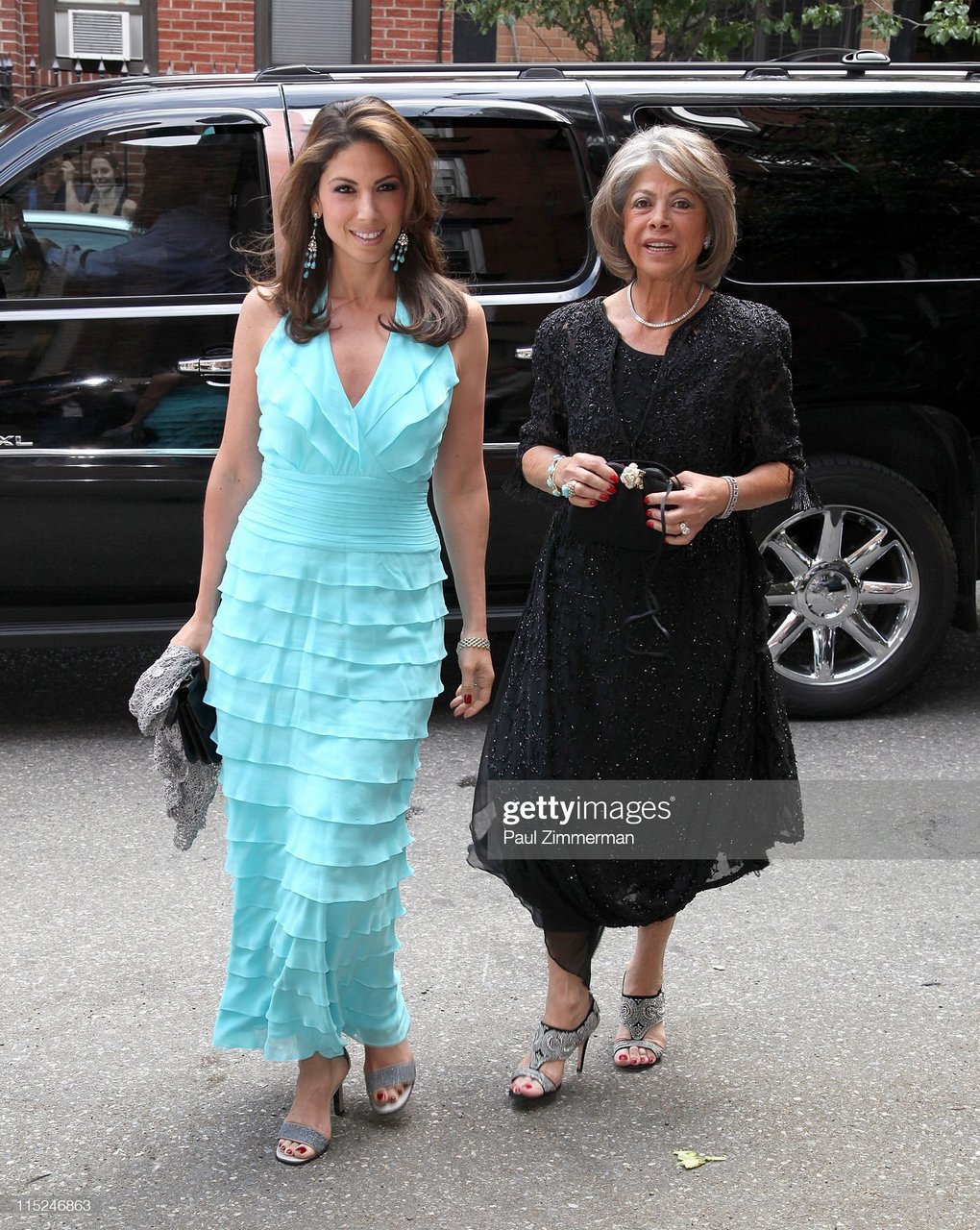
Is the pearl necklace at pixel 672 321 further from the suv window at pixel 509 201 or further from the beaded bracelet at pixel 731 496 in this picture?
the suv window at pixel 509 201

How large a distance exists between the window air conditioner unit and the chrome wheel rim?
7698mm

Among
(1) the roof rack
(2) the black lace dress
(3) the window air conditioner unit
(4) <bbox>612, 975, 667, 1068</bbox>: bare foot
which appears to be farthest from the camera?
(3) the window air conditioner unit

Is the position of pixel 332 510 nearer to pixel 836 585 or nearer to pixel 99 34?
pixel 836 585

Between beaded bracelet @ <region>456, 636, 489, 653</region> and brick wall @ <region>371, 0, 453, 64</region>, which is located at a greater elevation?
brick wall @ <region>371, 0, 453, 64</region>

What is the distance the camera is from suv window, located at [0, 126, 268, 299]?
4852 mm

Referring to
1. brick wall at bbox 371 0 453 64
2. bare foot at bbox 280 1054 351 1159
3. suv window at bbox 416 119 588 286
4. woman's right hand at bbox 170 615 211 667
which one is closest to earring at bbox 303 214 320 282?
woman's right hand at bbox 170 615 211 667

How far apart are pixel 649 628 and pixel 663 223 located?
76 centimetres

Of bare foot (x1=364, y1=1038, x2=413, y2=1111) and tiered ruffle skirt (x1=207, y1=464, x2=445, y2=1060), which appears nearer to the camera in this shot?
tiered ruffle skirt (x1=207, y1=464, x2=445, y2=1060)

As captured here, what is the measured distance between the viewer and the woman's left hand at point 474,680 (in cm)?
308

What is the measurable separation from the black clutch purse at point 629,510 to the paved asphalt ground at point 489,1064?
3.86 feet

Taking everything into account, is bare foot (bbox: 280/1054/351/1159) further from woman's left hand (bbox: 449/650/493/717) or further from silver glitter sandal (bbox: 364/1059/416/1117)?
woman's left hand (bbox: 449/650/493/717)

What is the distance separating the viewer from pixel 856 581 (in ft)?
17.8

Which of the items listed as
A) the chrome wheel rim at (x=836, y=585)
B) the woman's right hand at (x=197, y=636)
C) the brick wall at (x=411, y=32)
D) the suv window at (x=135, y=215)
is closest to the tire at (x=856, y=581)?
the chrome wheel rim at (x=836, y=585)

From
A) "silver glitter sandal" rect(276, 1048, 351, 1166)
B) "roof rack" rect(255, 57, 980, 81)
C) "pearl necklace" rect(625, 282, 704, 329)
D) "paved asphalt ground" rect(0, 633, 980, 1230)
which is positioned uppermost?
"roof rack" rect(255, 57, 980, 81)
